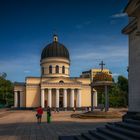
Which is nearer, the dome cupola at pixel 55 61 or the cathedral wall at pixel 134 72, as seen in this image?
the cathedral wall at pixel 134 72

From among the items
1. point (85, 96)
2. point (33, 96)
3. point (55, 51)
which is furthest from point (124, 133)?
point (85, 96)

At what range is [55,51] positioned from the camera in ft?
286

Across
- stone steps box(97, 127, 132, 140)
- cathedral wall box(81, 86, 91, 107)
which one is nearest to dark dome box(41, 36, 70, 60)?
cathedral wall box(81, 86, 91, 107)

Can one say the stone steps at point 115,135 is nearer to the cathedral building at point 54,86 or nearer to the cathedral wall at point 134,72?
the cathedral wall at point 134,72

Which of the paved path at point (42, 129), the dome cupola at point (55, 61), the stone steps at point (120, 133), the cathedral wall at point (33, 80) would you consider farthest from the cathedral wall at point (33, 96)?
the stone steps at point (120, 133)

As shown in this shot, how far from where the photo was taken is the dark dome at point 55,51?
87375 mm

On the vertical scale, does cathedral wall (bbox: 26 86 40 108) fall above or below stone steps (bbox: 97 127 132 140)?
above

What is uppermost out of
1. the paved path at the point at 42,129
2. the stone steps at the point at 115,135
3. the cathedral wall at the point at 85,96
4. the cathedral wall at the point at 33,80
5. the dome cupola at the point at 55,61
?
the dome cupola at the point at 55,61

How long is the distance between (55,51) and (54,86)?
857 centimetres

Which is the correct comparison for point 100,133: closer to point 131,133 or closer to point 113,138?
point 113,138

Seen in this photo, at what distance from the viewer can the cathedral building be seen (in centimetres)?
8588

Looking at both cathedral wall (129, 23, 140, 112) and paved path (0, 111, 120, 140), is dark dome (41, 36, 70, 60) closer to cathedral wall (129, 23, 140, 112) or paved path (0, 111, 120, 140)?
paved path (0, 111, 120, 140)

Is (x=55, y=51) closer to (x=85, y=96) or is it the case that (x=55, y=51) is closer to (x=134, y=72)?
(x=85, y=96)

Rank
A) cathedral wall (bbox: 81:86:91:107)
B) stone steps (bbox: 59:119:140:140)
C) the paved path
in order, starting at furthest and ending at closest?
1. cathedral wall (bbox: 81:86:91:107)
2. the paved path
3. stone steps (bbox: 59:119:140:140)
